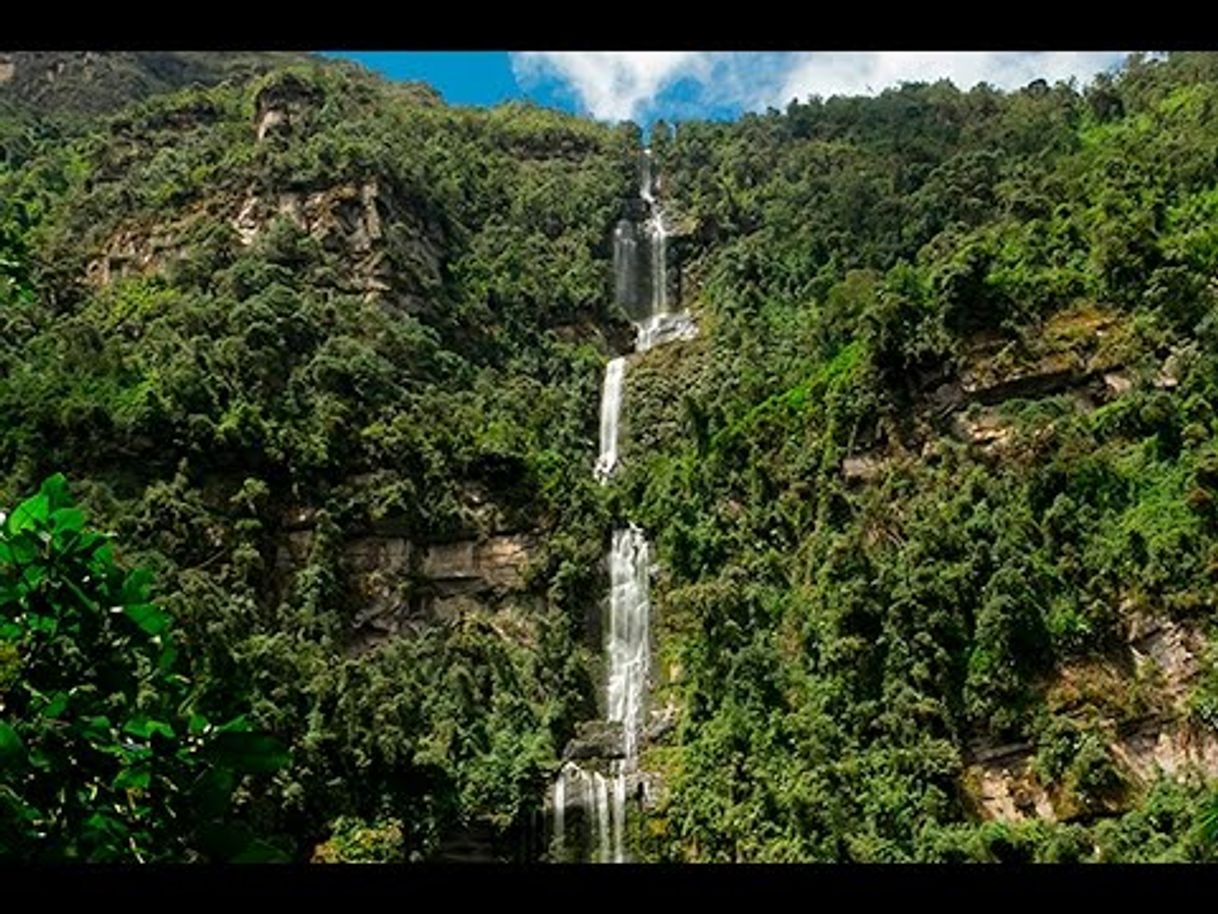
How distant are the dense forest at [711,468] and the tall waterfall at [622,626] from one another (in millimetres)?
496

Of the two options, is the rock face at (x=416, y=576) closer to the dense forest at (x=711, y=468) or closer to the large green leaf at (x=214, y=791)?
the dense forest at (x=711, y=468)

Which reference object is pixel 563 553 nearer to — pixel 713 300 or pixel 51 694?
pixel 713 300

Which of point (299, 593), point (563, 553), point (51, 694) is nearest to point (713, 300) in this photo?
point (563, 553)

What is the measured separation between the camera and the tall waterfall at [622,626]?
25.8 meters

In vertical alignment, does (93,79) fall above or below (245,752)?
above

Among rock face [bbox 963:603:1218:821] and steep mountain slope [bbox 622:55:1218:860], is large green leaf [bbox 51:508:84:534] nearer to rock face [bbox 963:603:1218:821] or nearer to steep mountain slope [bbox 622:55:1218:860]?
steep mountain slope [bbox 622:55:1218:860]

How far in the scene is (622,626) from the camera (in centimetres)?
3120

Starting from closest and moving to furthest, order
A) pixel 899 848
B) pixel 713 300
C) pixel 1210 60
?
1. pixel 899 848
2. pixel 1210 60
3. pixel 713 300

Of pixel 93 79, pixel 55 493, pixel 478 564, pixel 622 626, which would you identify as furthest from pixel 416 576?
pixel 93 79

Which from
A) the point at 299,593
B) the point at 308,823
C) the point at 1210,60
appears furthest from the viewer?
the point at 1210,60

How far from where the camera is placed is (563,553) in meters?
31.6

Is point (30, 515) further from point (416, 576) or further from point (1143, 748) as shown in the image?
point (416, 576)

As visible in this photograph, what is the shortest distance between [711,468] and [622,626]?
4.62 m

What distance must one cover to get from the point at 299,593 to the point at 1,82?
42.1 meters
